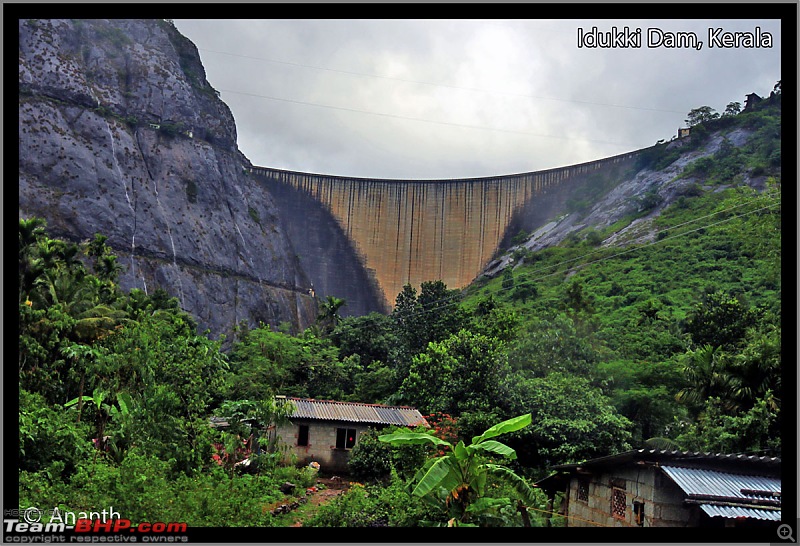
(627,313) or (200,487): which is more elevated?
(627,313)

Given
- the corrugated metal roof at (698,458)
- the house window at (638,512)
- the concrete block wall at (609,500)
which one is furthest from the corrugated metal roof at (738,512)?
the house window at (638,512)

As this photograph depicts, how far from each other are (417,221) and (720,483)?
35649 millimetres

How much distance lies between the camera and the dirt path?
10.3m

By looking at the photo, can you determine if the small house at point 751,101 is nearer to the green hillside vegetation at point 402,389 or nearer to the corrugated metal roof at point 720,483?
the green hillside vegetation at point 402,389

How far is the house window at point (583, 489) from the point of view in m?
10.0

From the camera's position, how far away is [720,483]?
7977 mm

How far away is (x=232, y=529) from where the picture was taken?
6098mm

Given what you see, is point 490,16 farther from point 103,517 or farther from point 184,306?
point 184,306

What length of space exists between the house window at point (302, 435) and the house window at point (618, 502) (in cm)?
718

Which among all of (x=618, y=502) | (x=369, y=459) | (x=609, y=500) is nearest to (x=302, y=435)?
(x=369, y=459)

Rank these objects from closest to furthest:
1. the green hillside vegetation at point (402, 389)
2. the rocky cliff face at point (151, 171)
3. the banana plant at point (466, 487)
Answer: the banana plant at point (466, 487) → the green hillside vegetation at point (402, 389) → the rocky cliff face at point (151, 171)

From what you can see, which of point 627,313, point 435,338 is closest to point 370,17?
point 435,338

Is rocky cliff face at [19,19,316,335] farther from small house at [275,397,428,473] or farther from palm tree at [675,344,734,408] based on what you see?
palm tree at [675,344,734,408]

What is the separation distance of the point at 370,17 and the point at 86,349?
9324 millimetres
